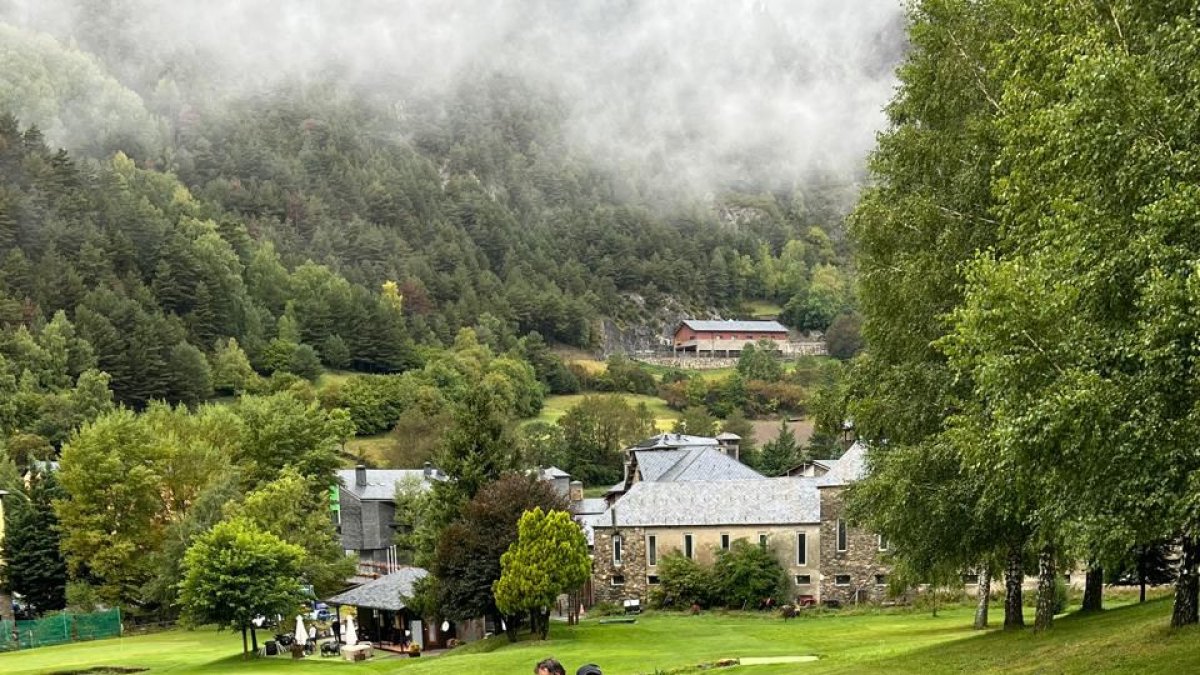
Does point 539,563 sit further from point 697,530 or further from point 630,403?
point 630,403

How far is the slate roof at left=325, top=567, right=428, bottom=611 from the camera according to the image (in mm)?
52719

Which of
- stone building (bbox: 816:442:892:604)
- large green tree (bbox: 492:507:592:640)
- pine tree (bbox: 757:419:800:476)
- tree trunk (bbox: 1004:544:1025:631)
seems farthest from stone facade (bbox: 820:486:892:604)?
pine tree (bbox: 757:419:800:476)

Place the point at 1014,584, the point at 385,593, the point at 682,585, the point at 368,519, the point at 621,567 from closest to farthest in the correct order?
the point at 1014,584 < the point at 385,593 < the point at 682,585 < the point at 621,567 < the point at 368,519

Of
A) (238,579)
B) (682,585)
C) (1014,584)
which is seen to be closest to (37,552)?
(238,579)

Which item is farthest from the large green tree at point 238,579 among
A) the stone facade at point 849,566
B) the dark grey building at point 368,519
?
the dark grey building at point 368,519

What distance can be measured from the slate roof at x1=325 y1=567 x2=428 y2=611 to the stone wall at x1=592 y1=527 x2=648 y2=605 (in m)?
9.64

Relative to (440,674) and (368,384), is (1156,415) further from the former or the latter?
(368,384)

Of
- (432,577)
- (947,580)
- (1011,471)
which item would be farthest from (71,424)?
(1011,471)

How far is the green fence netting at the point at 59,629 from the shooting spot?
59.0 m

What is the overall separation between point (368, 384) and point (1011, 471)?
4612 inches

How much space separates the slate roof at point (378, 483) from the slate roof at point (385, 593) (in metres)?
25.7

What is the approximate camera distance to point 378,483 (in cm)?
8912

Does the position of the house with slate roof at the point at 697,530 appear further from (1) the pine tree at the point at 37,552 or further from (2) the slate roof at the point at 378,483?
(1) the pine tree at the point at 37,552

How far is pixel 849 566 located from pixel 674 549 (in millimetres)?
8901
